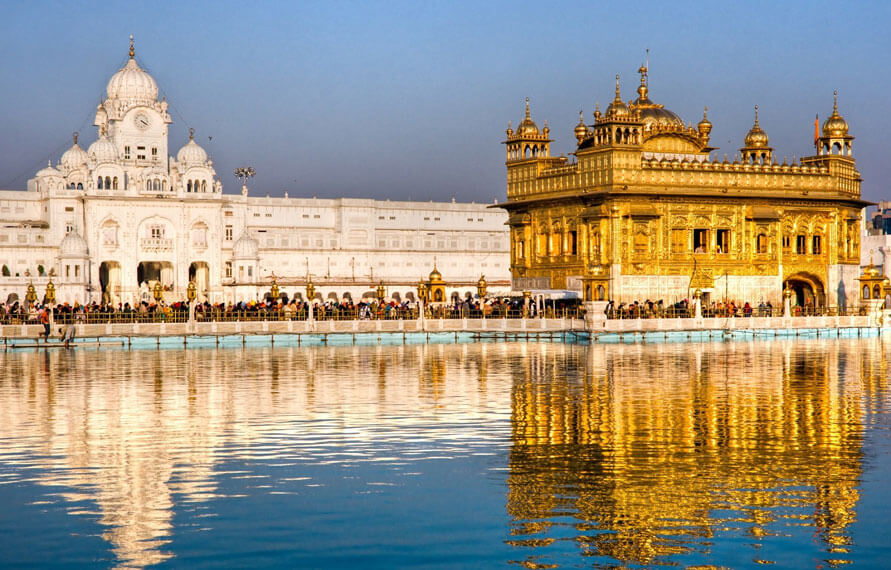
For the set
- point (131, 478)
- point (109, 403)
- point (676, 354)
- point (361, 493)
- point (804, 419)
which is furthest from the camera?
point (676, 354)

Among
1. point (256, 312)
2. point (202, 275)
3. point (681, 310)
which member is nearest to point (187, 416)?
point (256, 312)

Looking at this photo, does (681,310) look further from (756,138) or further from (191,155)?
(191,155)

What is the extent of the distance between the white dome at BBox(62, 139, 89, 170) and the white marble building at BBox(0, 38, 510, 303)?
10 centimetres

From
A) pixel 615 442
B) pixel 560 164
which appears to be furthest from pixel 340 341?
pixel 615 442

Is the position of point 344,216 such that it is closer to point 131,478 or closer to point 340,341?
point 340,341

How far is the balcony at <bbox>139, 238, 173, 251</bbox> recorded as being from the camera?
273 ft

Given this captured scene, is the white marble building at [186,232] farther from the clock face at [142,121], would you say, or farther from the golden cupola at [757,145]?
the golden cupola at [757,145]

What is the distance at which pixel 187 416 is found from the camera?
18.1m

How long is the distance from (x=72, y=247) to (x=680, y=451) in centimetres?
6973

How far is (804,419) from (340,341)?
72.7 feet

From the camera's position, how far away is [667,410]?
18391 mm

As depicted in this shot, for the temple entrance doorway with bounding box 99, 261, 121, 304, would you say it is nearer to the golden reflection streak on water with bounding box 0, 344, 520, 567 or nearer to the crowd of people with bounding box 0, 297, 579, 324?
the crowd of people with bounding box 0, 297, 579, 324

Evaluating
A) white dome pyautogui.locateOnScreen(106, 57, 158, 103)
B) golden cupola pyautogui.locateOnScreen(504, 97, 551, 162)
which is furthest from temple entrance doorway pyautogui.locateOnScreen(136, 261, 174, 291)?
golden cupola pyautogui.locateOnScreen(504, 97, 551, 162)

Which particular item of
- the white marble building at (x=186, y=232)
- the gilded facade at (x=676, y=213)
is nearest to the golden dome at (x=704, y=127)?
the gilded facade at (x=676, y=213)
